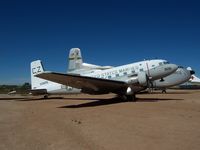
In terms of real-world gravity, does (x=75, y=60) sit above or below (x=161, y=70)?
above

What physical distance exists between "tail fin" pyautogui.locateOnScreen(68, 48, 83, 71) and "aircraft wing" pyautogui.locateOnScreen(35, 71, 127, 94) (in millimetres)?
11823

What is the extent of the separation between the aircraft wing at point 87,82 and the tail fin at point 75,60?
11.8 metres

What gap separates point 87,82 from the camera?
2177 centimetres

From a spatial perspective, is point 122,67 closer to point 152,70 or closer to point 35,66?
point 152,70

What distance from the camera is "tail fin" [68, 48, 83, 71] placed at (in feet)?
116

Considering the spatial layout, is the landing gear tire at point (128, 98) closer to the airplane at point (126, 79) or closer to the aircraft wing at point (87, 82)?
the airplane at point (126, 79)

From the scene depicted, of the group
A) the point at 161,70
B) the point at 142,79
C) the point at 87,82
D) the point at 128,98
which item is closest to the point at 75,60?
the point at 128,98

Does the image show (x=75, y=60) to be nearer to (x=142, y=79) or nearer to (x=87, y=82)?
(x=87, y=82)

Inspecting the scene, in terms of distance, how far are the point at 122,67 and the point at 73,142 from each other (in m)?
17.7

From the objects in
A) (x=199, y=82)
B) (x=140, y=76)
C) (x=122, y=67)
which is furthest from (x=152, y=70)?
(x=199, y=82)

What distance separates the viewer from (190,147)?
6.78m

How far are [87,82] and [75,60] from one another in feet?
46.8

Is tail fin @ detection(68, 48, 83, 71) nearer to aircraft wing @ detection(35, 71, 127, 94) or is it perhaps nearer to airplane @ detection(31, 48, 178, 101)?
airplane @ detection(31, 48, 178, 101)

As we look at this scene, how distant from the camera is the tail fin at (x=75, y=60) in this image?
3547cm
